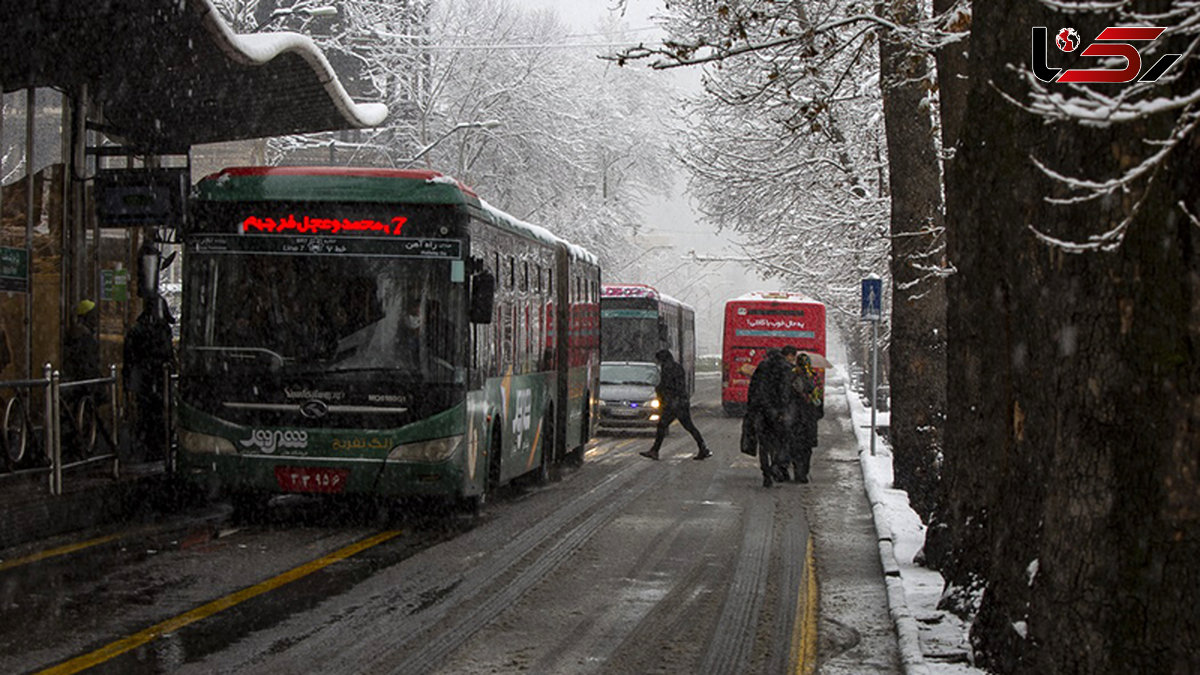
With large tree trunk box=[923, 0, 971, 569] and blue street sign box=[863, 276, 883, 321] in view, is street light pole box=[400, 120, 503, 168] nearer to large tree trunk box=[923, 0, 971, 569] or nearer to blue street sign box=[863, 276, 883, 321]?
blue street sign box=[863, 276, 883, 321]

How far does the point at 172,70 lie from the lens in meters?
16.7

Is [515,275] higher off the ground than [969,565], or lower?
higher

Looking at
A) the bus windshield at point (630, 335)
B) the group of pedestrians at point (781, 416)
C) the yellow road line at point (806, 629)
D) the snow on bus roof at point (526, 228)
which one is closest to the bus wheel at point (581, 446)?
the snow on bus roof at point (526, 228)

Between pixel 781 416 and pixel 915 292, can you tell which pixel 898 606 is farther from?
pixel 781 416

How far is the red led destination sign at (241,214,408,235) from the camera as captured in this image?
14.0 m

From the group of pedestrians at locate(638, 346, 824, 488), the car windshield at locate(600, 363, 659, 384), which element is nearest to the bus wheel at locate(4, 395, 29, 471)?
the group of pedestrians at locate(638, 346, 824, 488)

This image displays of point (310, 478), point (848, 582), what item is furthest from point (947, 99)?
point (310, 478)

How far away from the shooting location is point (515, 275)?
56.1 ft

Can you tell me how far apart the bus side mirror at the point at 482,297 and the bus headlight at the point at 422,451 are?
107cm

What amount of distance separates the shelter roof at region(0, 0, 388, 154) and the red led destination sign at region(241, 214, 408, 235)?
211 centimetres

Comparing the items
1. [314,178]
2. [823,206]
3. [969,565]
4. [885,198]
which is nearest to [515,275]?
[314,178]

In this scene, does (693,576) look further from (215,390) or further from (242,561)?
(215,390)

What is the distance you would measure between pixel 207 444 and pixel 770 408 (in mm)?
8365

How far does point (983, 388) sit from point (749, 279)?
160468 mm
